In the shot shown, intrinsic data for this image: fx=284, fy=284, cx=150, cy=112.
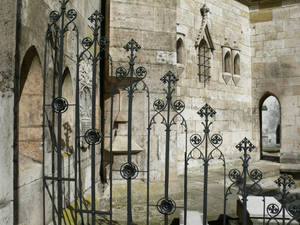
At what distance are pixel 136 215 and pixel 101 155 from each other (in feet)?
4.67

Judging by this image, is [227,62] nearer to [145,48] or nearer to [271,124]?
[145,48]

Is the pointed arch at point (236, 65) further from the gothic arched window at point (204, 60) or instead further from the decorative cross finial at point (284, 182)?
the decorative cross finial at point (284, 182)

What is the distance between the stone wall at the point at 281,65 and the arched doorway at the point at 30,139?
29.1 ft

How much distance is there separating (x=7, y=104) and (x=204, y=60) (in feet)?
26.0

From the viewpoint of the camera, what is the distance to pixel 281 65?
34.4ft

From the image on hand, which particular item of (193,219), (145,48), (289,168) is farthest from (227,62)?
(193,219)

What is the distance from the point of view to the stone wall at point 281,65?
10070mm

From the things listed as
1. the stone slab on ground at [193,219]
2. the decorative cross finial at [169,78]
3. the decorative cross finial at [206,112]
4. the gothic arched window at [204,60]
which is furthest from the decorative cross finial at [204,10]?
the decorative cross finial at [206,112]

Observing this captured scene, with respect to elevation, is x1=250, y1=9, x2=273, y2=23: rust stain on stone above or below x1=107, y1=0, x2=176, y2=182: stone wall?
above

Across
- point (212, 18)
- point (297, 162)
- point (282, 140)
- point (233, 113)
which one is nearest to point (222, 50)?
point (212, 18)

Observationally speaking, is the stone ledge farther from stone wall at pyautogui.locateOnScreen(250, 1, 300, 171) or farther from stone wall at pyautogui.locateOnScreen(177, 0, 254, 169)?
stone wall at pyautogui.locateOnScreen(177, 0, 254, 169)

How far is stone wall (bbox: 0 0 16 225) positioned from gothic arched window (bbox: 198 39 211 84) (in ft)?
24.6

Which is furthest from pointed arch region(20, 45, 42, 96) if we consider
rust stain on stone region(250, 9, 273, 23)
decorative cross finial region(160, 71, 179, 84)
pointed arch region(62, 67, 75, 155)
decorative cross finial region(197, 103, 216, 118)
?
rust stain on stone region(250, 9, 273, 23)

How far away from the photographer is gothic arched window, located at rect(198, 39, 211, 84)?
→ 9.23 metres
